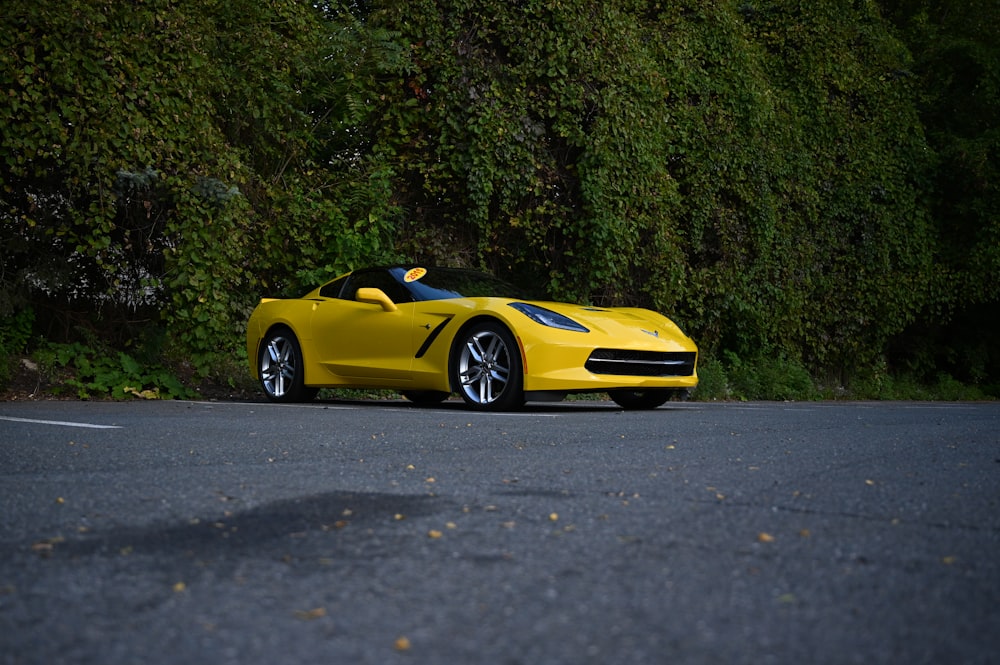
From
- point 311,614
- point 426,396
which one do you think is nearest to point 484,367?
point 426,396

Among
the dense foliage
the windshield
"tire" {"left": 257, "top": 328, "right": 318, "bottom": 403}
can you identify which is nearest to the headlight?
the windshield

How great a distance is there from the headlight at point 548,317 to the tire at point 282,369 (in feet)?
8.32

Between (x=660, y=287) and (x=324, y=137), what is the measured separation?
440cm

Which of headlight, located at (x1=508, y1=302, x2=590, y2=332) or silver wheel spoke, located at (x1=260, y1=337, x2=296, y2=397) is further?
silver wheel spoke, located at (x1=260, y1=337, x2=296, y2=397)

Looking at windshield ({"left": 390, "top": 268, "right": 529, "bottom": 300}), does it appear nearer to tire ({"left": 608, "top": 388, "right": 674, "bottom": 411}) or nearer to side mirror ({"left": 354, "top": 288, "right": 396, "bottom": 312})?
side mirror ({"left": 354, "top": 288, "right": 396, "bottom": 312})

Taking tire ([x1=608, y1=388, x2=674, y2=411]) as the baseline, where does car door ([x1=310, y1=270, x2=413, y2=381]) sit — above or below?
above

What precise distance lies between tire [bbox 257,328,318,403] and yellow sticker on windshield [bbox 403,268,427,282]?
1302mm

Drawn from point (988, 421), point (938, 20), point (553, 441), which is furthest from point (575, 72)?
point (938, 20)

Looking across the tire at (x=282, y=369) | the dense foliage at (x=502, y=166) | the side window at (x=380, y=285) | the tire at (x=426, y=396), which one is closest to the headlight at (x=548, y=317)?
the side window at (x=380, y=285)

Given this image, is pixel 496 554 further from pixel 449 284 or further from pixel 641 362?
pixel 449 284

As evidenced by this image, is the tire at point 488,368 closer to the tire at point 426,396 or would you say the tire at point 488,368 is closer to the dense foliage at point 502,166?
the tire at point 426,396

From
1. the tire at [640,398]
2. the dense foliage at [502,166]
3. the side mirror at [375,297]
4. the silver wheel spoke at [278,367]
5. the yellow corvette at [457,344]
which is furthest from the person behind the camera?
the silver wheel spoke at [278,367]

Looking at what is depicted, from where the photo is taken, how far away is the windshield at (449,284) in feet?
30.3

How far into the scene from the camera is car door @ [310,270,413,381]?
9.23 meters
